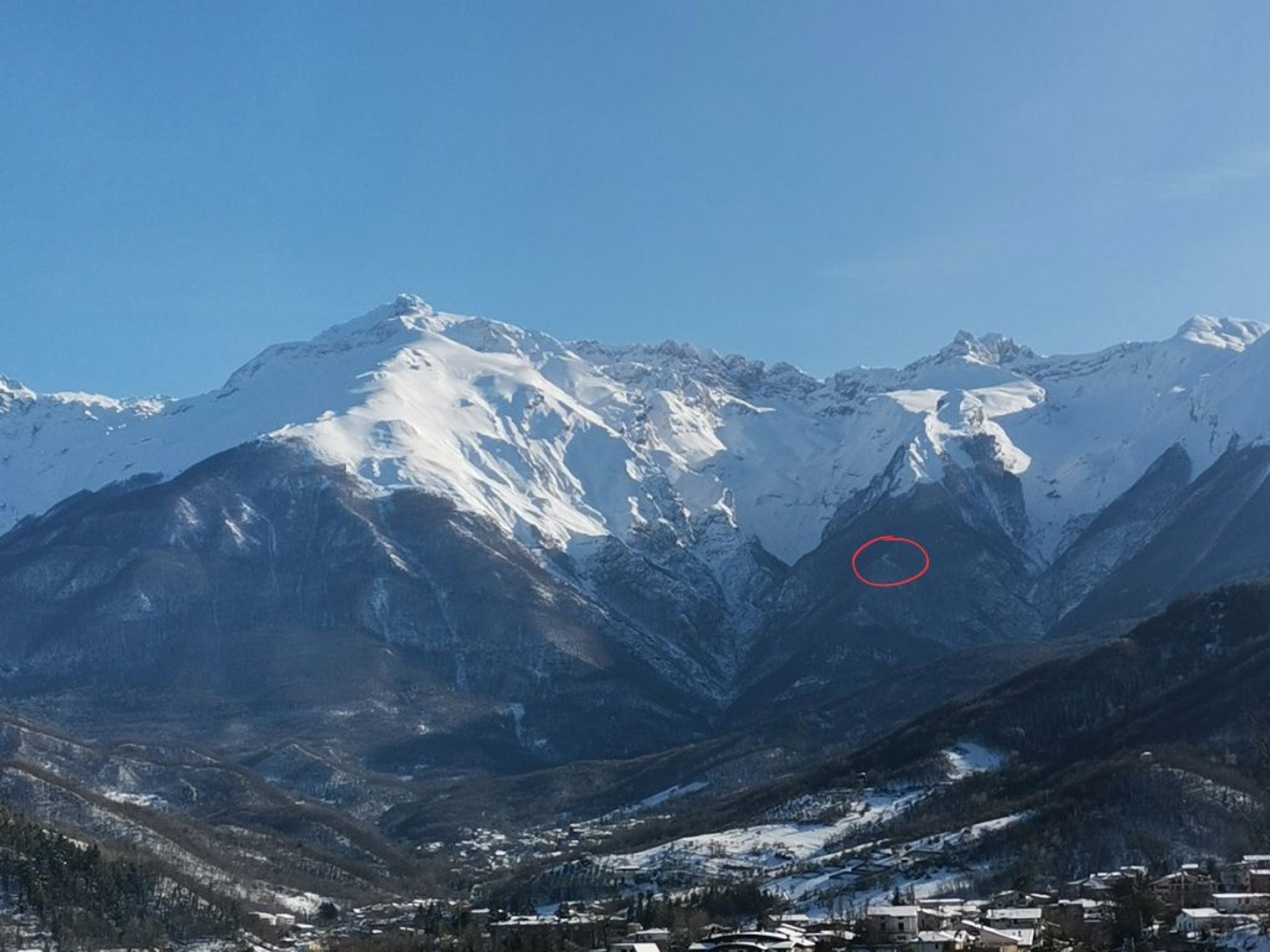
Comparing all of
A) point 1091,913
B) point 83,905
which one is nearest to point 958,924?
point 1091,913

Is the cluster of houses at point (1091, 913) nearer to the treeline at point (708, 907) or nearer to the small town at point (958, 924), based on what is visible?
the small town at point (958, 924)

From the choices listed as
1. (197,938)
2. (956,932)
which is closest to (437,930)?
(197,938)

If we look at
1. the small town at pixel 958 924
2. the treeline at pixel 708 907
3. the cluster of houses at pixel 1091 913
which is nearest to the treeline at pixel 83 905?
the small town at pixel 958 924

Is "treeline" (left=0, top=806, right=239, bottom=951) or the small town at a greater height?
"treeline" (left=0, top=806, right=239, bottom=951)

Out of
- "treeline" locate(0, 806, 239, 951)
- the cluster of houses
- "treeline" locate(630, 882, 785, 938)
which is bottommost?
the cluster of houses

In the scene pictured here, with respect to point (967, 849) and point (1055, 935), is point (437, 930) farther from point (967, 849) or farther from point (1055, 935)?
point (1055, 935)

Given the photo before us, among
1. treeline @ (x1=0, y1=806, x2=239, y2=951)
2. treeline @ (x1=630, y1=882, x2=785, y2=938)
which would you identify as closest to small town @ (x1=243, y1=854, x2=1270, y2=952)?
treeline @ (x1=630, y1=882, x2=785, y2=938)

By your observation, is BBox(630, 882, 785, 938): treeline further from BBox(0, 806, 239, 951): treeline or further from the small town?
BBox(0, 806, 239, 951): treeline
